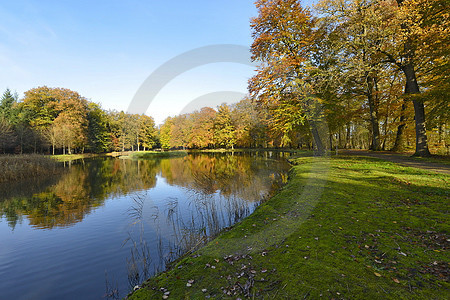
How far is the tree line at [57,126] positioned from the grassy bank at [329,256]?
45.2 meters

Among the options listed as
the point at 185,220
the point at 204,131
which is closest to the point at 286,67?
the point at 185,220

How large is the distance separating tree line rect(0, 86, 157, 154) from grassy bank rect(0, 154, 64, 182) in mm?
20474

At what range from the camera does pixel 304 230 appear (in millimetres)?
4969

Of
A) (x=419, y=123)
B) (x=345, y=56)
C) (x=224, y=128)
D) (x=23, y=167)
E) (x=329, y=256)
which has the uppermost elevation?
(x=345, y=56)

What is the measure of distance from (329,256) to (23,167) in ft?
81.3

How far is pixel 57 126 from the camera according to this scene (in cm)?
4394

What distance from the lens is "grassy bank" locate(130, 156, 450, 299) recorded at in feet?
9.74

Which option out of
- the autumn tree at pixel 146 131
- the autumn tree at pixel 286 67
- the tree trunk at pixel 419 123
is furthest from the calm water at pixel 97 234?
the autumn tree at pixel 146 131

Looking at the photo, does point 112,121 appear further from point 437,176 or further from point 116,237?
point 437,176

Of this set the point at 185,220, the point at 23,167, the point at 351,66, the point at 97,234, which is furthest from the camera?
the point at 23,167

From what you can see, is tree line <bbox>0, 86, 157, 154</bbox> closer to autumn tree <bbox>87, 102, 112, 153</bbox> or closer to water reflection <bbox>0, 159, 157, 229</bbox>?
autumn tree <bbox>87, 102, 112, 153</bbox>

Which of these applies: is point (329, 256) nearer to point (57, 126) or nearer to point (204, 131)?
point (57, 126)

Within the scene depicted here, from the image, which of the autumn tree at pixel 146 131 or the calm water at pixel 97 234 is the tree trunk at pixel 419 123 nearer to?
the calm water at pixel 97 234

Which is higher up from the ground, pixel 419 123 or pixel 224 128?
pixel 224 128
